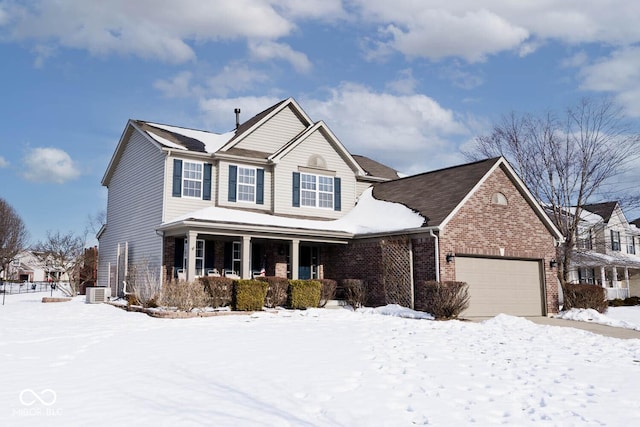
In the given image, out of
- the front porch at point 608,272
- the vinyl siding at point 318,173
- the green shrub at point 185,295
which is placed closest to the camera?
the green shrub at point 185,295

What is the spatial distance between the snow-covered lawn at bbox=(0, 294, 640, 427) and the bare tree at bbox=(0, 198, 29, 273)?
4452 cm

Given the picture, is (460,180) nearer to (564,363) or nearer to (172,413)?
(564,363)

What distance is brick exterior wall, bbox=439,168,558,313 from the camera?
18094 millimetres

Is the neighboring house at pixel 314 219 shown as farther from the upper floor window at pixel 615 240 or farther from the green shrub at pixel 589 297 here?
the upper floor window at pixel 615 240

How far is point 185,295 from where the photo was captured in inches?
611

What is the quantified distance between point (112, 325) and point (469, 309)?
447 inches

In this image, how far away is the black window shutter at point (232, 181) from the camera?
20.6 m

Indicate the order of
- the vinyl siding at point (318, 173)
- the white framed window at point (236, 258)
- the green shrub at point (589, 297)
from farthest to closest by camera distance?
1. the vinyl siding at point (318, 173)
2. the white framed window at point (236, 258)
3. the green shrub at point (589, 297)

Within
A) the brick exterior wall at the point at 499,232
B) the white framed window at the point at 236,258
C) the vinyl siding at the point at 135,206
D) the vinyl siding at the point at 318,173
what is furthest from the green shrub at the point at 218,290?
the brick exterior wall at the point at 499,232

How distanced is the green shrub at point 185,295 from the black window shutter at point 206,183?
495cm

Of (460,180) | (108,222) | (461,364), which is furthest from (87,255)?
(461,364)

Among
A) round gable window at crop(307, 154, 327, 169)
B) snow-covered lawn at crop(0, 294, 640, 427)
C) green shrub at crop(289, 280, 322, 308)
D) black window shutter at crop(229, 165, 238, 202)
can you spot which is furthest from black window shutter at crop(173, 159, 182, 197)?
snow-covered lawn at crop(0, 294, 640, 427)

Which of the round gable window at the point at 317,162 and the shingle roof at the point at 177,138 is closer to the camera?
the shingle roof at the point at 177,138

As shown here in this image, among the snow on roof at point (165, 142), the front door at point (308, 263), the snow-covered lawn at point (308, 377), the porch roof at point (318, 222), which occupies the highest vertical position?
the snow on roof at point (165, 142)
